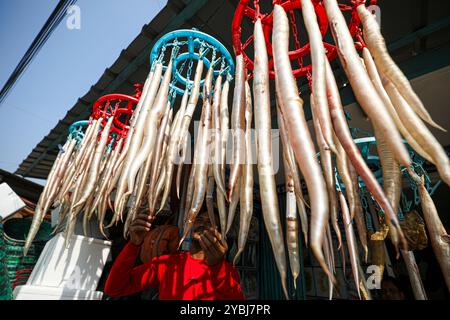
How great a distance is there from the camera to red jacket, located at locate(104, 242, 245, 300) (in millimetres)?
1626

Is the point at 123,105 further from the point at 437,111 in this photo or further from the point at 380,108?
the point at 437,111

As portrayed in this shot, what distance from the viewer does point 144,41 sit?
2.36 m

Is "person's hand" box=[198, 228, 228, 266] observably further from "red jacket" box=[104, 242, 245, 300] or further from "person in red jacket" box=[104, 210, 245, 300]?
"red jacket" box=[104, 242, 245, 300]

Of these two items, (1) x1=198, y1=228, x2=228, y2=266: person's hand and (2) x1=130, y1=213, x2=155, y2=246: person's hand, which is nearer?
(2) x1=130, y1=213, x2=155, y2=246: person's hand

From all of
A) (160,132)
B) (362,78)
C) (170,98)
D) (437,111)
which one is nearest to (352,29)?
(362,78)

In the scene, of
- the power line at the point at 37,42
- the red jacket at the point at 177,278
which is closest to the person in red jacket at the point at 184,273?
the red jacket at the point at 177,278

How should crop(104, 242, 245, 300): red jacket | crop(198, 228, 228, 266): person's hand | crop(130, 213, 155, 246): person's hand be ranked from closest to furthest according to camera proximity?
crop(130, 213, 155, 246): person's hand
crop(198, 228, 228, 266): person's hand
crop(104, 242, 245, 300): red jacket

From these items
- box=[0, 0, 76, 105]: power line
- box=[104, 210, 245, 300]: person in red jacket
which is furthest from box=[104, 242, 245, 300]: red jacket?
box=[0, 0, 76, 105]: power line

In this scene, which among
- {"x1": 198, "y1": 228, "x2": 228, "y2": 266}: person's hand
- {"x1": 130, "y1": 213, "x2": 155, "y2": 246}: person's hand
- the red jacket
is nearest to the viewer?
{"x1": 130, "y1": 213, "x2": 155, "y2": 246}: person's hand

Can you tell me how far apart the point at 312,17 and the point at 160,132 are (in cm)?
91

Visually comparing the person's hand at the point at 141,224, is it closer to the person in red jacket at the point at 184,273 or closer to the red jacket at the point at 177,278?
the person in red jacket at the point at 184,273

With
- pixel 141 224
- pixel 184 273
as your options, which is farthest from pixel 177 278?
pixel 141 224

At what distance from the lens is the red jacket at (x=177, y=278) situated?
163cm

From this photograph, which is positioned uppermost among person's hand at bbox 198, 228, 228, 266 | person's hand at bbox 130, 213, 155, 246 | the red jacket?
person's hand at bbox 130, 213, 155, 246
